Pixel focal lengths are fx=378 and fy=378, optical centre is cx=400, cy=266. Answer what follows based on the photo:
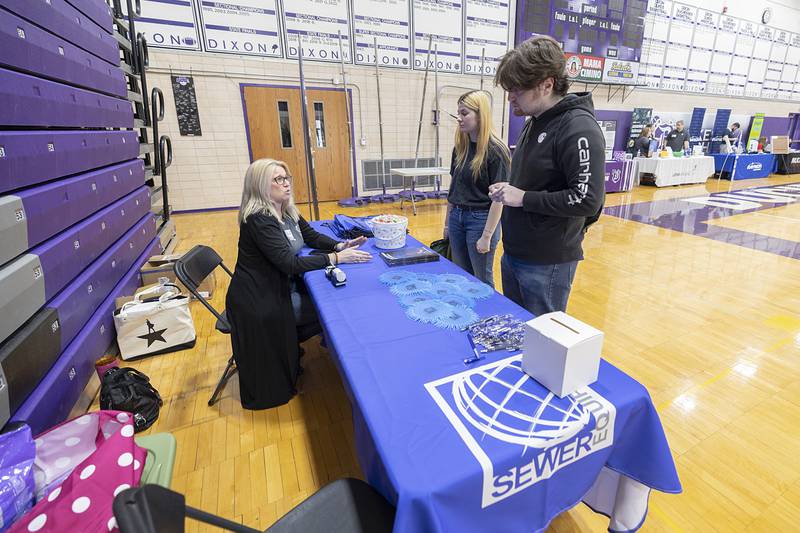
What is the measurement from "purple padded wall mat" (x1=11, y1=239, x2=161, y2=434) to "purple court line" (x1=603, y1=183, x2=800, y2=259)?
5.99m

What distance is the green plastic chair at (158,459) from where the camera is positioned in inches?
37.4

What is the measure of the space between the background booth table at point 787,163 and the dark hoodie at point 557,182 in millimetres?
12902

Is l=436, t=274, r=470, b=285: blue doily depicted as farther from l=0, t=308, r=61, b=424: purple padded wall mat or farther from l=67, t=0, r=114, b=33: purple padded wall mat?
l=67, t=0, r=114, b=33: purple padded wall mat

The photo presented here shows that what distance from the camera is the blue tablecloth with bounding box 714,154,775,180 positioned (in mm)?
9109

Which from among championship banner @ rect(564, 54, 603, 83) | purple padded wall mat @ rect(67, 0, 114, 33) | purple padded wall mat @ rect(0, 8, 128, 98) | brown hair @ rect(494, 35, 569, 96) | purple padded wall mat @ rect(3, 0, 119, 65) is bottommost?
brown hair @ rect(494, 35, 569, 96)

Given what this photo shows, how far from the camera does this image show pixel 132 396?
5.86 feet

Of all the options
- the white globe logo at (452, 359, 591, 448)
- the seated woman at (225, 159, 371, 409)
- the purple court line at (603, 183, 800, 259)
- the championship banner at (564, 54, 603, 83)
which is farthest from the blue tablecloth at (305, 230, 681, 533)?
the championship banner at (564, 54, 603, 83)

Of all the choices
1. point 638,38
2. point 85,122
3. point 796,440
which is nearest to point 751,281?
point 796,440

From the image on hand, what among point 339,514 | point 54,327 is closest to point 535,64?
point 339,514

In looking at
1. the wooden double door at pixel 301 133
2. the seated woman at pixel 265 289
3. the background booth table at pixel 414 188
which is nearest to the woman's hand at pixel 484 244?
the seated woman at pixel 265 289

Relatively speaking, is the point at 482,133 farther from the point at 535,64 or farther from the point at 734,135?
the point at 734,135

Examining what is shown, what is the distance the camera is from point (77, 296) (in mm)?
1972

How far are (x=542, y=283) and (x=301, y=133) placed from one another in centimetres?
624

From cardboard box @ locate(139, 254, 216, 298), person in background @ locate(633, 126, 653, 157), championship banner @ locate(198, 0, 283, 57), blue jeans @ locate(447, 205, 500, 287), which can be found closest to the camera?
blue jeans @ locate(447, 205, 500, 287)
